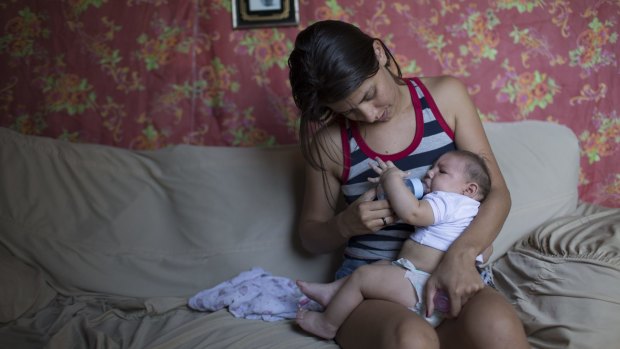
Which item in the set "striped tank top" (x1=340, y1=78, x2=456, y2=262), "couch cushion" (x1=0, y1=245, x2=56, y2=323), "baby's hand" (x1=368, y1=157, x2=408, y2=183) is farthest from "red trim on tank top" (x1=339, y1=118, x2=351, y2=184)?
"couch cushion" (x1=0, y1=245, x2=56, y2=323)

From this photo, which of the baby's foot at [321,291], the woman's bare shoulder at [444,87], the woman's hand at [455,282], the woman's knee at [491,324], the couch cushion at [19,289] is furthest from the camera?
the couch cushion at [19,289]

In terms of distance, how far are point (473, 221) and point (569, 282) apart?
0.27m

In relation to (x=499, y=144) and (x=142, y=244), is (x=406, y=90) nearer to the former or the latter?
(x=499, y=144)

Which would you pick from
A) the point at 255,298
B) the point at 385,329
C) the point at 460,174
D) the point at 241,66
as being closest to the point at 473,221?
the point at 460,174

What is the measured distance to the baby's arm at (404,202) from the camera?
4.61 ft

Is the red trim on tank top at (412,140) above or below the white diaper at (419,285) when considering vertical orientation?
above

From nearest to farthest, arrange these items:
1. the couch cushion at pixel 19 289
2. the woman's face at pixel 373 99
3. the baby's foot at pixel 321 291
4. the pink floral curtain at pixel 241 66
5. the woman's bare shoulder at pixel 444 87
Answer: the woman's face at pixel 373 99, the baby's foot at pixel 321 291, the woman's bare shoulder at pixel 444 87, the couch cushion at pixel 19 289, the pink floral curtain at pixel 241 66

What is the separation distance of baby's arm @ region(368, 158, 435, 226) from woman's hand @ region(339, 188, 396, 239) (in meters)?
0.03

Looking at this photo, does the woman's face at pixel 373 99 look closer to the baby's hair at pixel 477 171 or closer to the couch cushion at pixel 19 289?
the baby's hair at pixel 477 171

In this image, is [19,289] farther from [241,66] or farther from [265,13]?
[265,13]

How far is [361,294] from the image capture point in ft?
4.83

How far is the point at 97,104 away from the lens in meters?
2.31

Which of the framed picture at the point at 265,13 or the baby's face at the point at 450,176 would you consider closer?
the baby's face at the point at 450,176

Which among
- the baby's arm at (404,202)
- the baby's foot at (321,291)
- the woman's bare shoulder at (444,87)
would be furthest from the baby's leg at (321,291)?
the woman's bare shoulder at (444,87)
